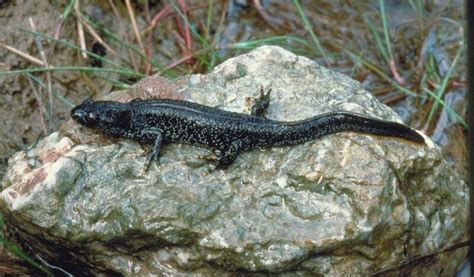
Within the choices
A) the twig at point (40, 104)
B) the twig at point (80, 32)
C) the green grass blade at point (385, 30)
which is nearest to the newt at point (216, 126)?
the twig at point (40, 104)

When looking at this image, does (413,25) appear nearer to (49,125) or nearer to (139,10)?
(139,10)

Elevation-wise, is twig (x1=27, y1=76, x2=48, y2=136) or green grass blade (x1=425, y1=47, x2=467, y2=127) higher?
green grass blade (x1=425, y1=47, x2=467, y2=127)

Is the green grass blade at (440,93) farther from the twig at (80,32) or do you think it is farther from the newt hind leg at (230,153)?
the twig at (80,32)

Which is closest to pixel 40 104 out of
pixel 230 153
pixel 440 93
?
pixel 230 153

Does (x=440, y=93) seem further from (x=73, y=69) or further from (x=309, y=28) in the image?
(x=73, y=69)

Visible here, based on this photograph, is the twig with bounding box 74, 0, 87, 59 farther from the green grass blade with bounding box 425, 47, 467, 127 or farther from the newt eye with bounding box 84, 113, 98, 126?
the green grass blade with bounding box 425, 47, 467, 127

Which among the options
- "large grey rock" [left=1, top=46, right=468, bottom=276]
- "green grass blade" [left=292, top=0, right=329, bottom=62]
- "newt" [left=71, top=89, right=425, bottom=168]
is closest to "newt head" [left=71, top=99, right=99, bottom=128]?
"newt" [left=71, top=89, right=425, bottom=168]
